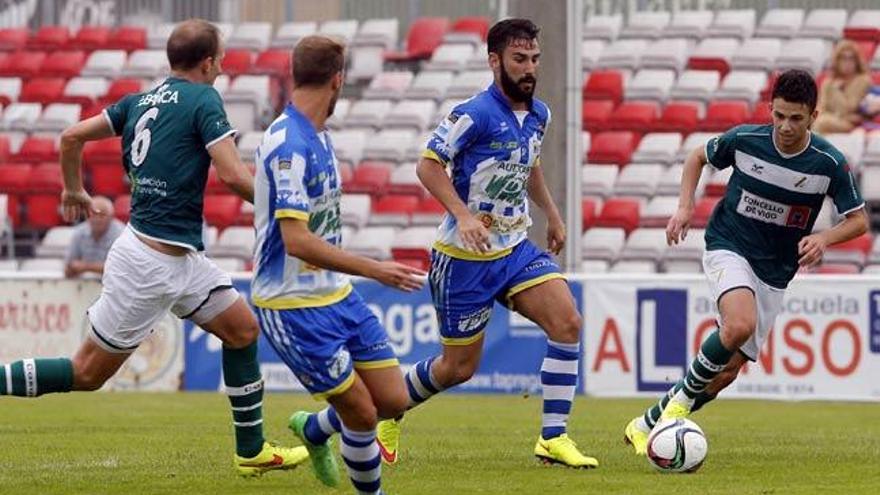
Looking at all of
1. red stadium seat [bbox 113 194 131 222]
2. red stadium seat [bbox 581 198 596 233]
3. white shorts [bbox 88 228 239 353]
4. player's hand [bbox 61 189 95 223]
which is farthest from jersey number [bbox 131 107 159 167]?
red stadium seat [bbox 113 194 131 222]

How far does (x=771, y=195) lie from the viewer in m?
10.9

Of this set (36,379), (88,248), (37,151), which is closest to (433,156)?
(36,379)

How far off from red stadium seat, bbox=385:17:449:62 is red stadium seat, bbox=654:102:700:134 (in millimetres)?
3942

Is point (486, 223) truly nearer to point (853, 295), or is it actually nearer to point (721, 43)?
point (853, 295)

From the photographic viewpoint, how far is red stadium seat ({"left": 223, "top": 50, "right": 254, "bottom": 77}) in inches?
1050

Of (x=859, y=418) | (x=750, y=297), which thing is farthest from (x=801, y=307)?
(x=750, y=297)

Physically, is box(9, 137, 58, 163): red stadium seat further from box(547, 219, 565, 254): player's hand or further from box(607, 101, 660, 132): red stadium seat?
box(547, 219, 565, 254): player's hand

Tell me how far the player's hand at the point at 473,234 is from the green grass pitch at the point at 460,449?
1183 mm

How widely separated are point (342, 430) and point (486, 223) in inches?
99.5

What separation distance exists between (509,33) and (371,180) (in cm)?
1336

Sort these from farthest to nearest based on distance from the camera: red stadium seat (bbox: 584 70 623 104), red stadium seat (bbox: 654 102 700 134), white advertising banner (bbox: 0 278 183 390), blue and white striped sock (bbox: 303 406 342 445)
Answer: red stadium seat (bbox: 584 70 623 104), red stadium seat (bbox: 654 102 700 134), white advertising banner (bbox: 0 278 183 390), blue and white striped sock (bbox: 303 406 342 445)

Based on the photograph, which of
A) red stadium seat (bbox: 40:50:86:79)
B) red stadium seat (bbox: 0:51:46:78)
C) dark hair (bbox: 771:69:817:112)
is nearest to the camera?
dark hair (bbox: 771:69:817:112)

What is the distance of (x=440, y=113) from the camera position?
24734mm

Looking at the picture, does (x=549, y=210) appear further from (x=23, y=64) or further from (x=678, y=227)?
(x=23, y=64)
